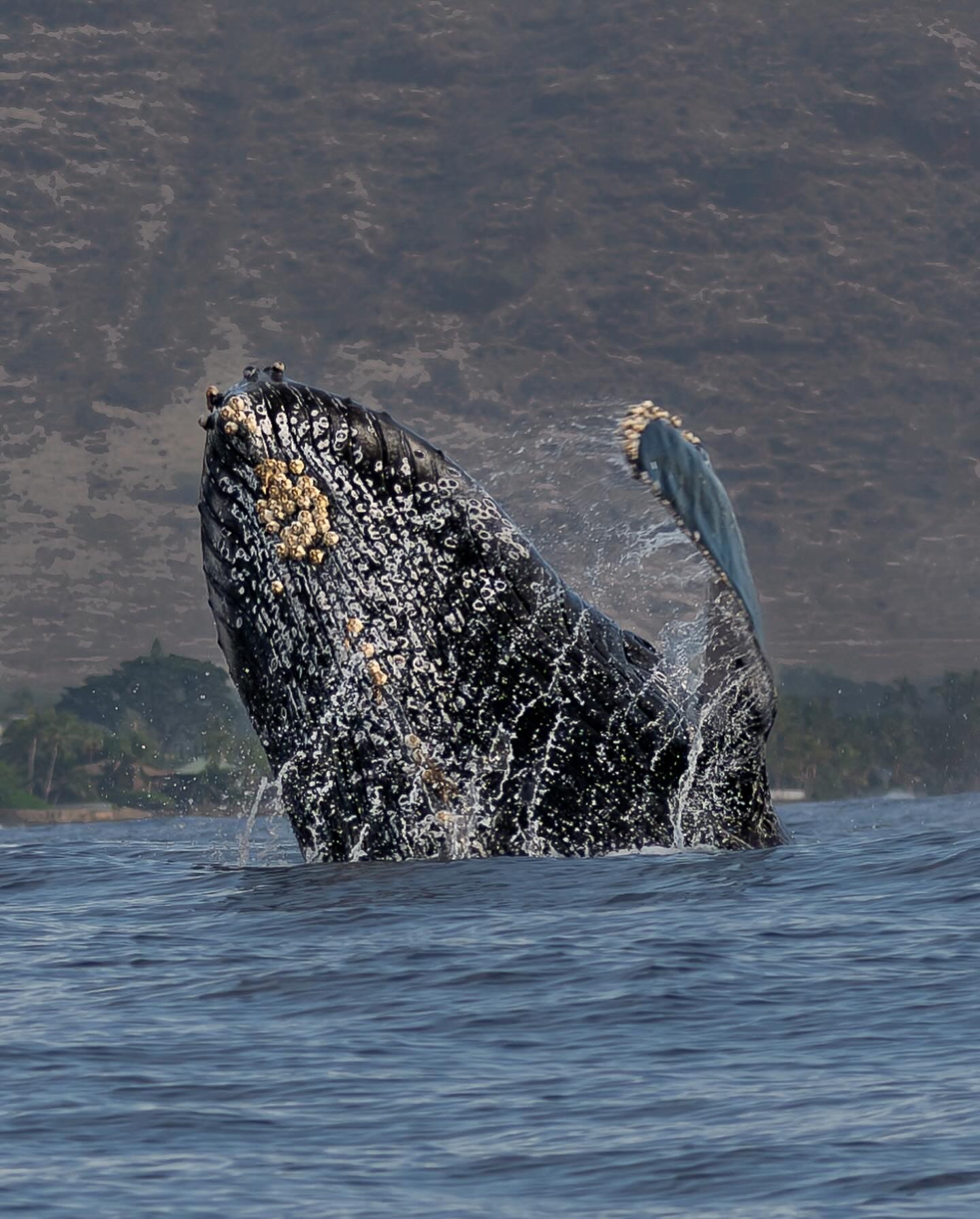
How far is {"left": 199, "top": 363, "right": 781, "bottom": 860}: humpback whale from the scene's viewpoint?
10328 millimetres

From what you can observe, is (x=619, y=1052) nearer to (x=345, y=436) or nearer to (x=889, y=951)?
(x=889, y=951)

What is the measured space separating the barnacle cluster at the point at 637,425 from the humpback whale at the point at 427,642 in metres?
0.01

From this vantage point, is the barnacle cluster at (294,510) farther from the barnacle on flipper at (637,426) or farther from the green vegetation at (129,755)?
the green vegetation at (129,755)

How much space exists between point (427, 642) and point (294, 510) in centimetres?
96

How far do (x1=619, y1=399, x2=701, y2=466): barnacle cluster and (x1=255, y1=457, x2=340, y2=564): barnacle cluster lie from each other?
1541 mm

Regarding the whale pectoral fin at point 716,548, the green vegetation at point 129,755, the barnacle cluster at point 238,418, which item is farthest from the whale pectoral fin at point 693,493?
the green vegetation at point 129,755

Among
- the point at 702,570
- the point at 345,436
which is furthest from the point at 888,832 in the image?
the point at 345,436

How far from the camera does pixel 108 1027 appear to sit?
8305mm

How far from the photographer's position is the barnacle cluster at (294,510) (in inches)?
406

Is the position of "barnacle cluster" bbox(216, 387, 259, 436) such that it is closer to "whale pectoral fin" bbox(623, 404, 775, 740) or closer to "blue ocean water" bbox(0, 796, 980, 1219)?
Result: "whale pectoral fin" bbox(623, 404, 775, 740)

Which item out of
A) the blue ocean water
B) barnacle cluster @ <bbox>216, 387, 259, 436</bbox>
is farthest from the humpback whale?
the blue ocean water

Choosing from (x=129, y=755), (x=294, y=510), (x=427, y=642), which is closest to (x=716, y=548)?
(x=427, y=642)

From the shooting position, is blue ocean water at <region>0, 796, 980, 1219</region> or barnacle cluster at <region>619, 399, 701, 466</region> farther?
barnacle cluster at <region>619, 399, 701, 466</region>

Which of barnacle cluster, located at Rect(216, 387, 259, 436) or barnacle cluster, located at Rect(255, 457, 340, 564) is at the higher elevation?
barnacle cluster, located at Rect(216, 387, 259, 436)
